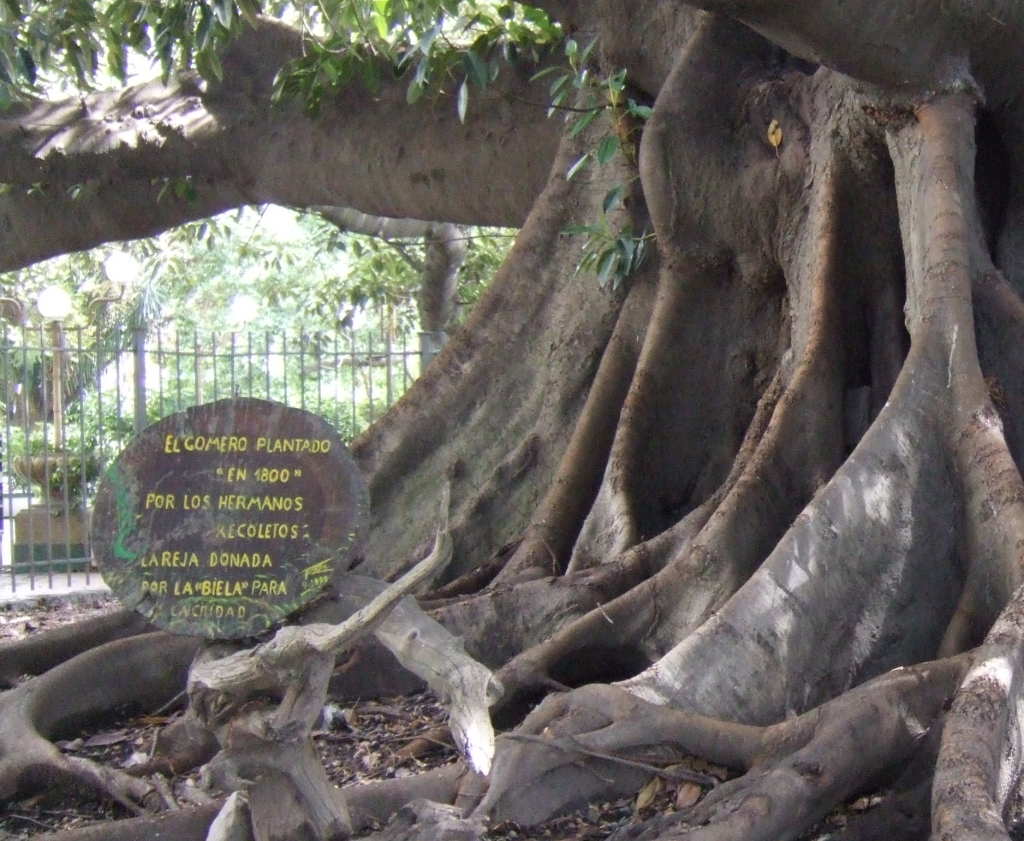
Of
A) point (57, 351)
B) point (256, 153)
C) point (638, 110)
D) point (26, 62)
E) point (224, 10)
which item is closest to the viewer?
point (224, 10)

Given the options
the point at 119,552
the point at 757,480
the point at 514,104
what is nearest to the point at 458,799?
the point at 119,552

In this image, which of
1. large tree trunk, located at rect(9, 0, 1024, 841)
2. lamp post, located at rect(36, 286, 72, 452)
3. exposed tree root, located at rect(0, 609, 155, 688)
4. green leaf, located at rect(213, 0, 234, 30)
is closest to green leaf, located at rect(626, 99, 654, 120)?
large tree trunk, located at rect(9, 0, 1024, 841)

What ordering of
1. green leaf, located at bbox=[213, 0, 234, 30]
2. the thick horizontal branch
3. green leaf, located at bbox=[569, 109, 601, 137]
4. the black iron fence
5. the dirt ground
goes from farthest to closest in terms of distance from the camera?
the black iron fence < the thick horizontal branch < green leaf, located at bbox=[569, 109, 601, 137] < green leaf, located at bbox=[213, 0, 234, 30] < the dirt ground

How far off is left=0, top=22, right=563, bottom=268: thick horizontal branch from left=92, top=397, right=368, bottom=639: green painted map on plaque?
391 centimetres

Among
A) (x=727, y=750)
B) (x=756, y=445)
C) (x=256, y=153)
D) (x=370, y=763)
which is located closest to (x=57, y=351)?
(x=256, y=153)

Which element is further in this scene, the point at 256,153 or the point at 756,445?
the point at 256,153

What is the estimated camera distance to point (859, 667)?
4.06 m

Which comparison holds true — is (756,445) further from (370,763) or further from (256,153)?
(256,153)

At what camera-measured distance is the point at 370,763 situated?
4.27 metres

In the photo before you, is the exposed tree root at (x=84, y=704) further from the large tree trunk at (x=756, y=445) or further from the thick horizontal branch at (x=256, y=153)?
the thick horizontal branch at (x=256, y=153)

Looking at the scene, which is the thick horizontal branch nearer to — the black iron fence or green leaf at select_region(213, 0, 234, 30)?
the black iron fence

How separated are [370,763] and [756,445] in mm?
1865

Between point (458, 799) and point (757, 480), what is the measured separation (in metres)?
1.78

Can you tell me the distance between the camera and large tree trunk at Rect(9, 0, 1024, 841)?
11.4ft
